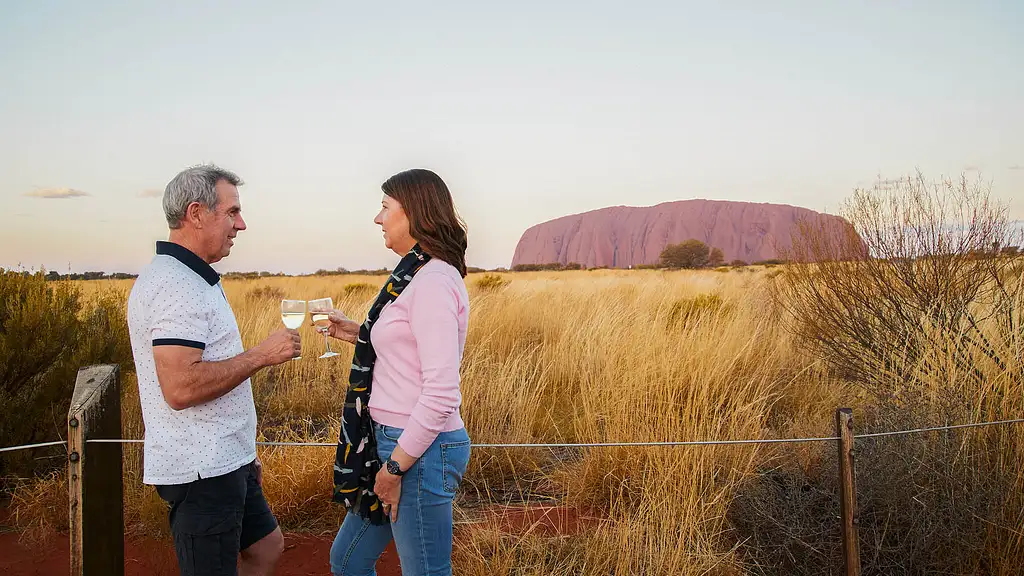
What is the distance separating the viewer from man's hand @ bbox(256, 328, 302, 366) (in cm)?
198

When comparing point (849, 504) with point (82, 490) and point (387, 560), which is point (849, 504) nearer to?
point (387, 560)

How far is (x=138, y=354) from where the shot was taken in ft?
6.47

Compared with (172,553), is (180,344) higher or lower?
higher

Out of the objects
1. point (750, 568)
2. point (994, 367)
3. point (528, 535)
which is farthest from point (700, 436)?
point (994, 367)

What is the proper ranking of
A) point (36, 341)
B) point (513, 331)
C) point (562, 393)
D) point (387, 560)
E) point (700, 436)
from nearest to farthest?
point (387, 560) → point (700, 436) → point (36, 341) → point (562, 393) → point (513, 331)

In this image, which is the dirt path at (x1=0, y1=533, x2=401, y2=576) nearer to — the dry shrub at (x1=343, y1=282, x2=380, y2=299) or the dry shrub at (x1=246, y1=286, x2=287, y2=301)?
the dry shrub at (x1=343, y1=282, x2=380, y2=299)

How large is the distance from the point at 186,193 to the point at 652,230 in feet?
295

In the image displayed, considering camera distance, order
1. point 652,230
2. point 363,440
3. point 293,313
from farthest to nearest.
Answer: point 652,230 → point 293,313 → point 363,440

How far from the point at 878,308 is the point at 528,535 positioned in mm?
3782

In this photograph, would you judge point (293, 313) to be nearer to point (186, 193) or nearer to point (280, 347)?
point (280, 347)

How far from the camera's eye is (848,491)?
2576mm

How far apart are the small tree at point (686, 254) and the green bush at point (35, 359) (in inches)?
1821

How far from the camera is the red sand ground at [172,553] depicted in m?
3.50

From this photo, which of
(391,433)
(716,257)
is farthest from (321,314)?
(716,257)
